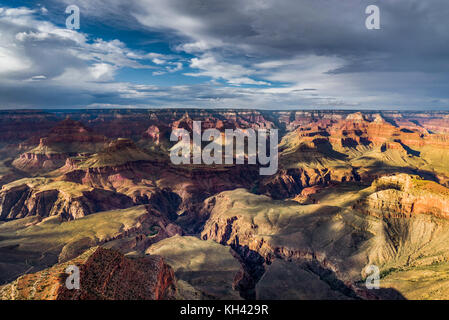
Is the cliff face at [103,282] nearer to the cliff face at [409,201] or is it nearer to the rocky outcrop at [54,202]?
the cliff face at [409,201]

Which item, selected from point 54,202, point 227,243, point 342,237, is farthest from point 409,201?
point 54,202

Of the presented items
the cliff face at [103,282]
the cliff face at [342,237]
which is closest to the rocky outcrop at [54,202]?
the cliff face at [342,237]

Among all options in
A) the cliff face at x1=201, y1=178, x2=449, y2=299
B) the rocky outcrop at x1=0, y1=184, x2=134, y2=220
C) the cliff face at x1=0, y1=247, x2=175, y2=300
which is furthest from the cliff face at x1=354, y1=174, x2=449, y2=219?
the rocky outcrop at x1=0, y1=184, x2=134, y2=220

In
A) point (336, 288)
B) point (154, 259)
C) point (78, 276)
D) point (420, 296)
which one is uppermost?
point (78, 276)

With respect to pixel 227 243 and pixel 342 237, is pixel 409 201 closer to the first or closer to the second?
pixel 342 237

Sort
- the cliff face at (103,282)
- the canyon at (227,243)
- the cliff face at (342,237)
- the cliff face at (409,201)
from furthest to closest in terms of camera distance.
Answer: the cliff face at (409,201) → the cliff face at (342,237) → the canyon at (227,243) → the cliff face at (103,282)

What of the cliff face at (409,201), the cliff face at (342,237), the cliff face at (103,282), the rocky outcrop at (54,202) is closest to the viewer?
the cliff face at (103,282)

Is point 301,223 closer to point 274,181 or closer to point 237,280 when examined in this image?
point 237,280
